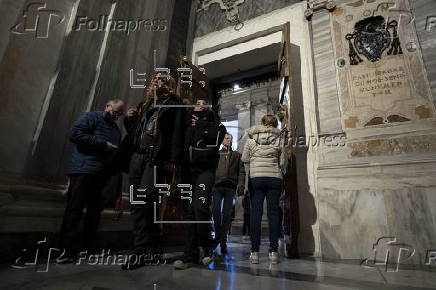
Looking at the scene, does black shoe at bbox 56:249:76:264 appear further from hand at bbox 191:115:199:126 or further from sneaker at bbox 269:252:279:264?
sneaker at bbox 269:252:279:264

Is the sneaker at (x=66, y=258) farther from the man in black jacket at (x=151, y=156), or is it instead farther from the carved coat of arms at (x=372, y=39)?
the carved coat of arms at (x=372, y=39)

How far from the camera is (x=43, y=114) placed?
10.6ft

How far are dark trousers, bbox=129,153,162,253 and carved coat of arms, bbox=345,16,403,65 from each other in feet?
12.3

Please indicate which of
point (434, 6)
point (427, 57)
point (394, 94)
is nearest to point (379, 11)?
point (434, 6)

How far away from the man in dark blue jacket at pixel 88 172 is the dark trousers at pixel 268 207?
1756 mm

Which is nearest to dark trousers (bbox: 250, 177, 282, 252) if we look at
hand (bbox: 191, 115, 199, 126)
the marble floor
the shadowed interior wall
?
the marble floor

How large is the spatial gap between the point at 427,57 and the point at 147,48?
4.64 metres

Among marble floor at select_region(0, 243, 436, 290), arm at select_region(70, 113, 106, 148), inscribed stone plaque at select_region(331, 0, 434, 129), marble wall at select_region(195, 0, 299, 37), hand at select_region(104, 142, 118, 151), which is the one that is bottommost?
marble floor at select_region(0, 243, 436, 290)

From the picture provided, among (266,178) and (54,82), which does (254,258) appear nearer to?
(266,178)

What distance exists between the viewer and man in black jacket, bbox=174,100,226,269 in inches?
103

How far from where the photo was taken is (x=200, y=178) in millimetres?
2717

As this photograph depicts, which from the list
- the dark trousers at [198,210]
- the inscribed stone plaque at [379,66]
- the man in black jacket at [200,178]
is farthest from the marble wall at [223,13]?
the dark trousers at [198,210]

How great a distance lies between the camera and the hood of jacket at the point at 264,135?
3311 mm

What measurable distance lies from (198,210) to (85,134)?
4.98 feet
